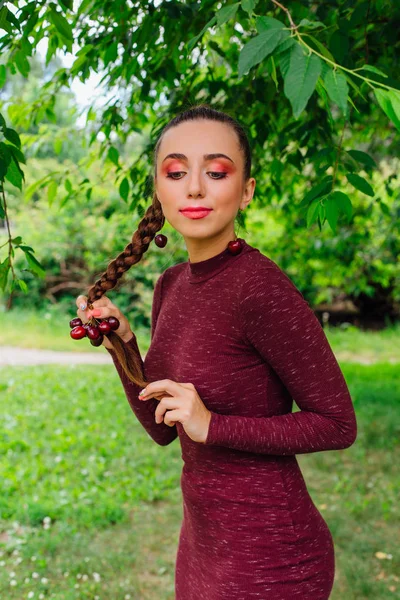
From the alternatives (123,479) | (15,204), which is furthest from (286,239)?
(15,204)

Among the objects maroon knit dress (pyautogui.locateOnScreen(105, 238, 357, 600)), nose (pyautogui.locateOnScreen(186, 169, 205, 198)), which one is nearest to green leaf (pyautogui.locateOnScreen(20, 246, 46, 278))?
maroon knit dress (pyautogui.locateOnScreen(105, 238, 357, 600))

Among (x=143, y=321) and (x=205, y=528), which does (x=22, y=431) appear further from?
(x=143, y=321)

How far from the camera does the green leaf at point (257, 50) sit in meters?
1.08

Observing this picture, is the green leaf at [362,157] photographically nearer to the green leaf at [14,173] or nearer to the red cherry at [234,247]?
the red cherry at [234,247]

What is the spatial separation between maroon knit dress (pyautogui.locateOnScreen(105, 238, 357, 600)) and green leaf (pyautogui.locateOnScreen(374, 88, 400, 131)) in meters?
0.43

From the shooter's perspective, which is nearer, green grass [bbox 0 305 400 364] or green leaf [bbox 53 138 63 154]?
green leaf [bbox 53 138 63 154]

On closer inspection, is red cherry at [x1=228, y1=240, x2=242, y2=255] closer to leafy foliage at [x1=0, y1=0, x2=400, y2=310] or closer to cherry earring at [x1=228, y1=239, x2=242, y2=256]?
cherry earring at [x1=228, y1=239, x2=242, y2=256]

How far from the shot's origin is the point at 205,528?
1600mm

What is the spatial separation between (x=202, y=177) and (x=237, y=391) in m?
0.51

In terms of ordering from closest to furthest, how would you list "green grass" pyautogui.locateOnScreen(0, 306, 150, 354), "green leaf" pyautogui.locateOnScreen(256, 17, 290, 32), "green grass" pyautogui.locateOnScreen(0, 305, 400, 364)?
"green leaf" pyautogui.locateOnScreen(256, 17, 290, 32) < "green grass" pyautogui.locateOnScreen(0, 305, 400, 364) < "green grass" pyautogui.locateOnScreen(0, 306, 150, 354)

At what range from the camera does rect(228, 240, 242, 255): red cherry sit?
1.55 meters

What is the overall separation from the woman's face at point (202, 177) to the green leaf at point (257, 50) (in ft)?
1.40

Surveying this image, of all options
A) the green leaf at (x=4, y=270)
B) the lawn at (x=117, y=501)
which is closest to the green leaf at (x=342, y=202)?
the green leaf at (x=4, y=270)

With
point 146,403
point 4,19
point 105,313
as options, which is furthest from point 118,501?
point 4,19
